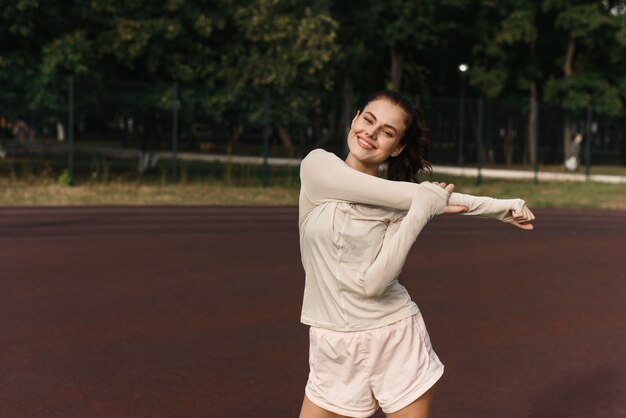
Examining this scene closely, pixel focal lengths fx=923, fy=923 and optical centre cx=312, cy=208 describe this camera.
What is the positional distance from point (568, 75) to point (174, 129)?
2163cm

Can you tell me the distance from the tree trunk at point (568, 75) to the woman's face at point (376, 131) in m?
27.6

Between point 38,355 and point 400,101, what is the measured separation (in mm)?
4074

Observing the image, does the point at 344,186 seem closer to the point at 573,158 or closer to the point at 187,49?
the point at 187,49

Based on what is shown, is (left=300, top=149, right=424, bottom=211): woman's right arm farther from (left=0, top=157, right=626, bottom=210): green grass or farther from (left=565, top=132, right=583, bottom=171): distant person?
(left=565, top=132, right=583, bottom=171): distant person

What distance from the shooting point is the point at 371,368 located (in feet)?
9.41

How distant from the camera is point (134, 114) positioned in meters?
22.2

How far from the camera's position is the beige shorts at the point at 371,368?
9.39 feet

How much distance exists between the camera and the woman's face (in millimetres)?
2891

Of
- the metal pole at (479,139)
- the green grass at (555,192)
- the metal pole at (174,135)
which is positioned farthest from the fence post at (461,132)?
the metal pole at (174,135)

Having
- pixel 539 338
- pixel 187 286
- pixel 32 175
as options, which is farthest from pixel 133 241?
pixel 32 175

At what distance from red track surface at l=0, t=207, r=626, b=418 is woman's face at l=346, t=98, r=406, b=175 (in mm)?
2491

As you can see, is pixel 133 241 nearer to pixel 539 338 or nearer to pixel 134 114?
pixel 539 338

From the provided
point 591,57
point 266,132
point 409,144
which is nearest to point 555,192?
point 266,132

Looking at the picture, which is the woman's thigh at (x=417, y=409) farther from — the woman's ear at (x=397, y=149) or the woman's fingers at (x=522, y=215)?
the woman's ear at (x=397, y=149)
